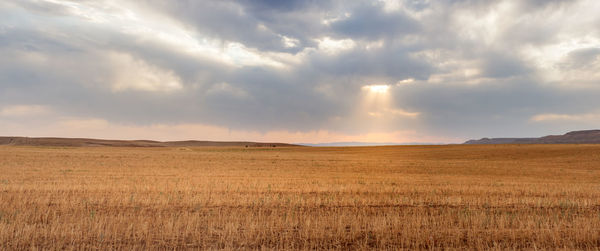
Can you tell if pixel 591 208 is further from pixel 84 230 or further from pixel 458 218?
pixel 84 230

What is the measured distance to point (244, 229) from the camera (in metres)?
8.88

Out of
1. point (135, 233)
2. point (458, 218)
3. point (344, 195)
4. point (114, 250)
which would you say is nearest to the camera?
point (114, 250)

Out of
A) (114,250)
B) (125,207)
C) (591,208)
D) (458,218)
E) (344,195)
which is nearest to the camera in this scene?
(114,250)

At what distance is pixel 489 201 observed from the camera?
A: 44.8 feet

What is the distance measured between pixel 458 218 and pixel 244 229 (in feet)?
21.5

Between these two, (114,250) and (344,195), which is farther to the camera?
(344,195)

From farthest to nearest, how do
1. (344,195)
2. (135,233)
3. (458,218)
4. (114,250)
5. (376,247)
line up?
(344,195) → (458,218) → (135,233) → (376,247) → (114,250)

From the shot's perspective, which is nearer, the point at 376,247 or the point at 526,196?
the point at 376,247

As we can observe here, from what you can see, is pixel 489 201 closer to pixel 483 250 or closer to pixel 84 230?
pixel 483 250

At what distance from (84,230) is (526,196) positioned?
17239mm

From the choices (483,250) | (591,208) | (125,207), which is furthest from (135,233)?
(591,208)

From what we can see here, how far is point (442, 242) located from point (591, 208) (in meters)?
8.91

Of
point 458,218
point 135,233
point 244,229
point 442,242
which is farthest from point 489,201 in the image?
point 135,233

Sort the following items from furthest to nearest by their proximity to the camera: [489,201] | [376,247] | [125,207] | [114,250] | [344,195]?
1. [344,195]
2. [489,201]
3. [125,207]
4. [376,247]
5. [114,250]
